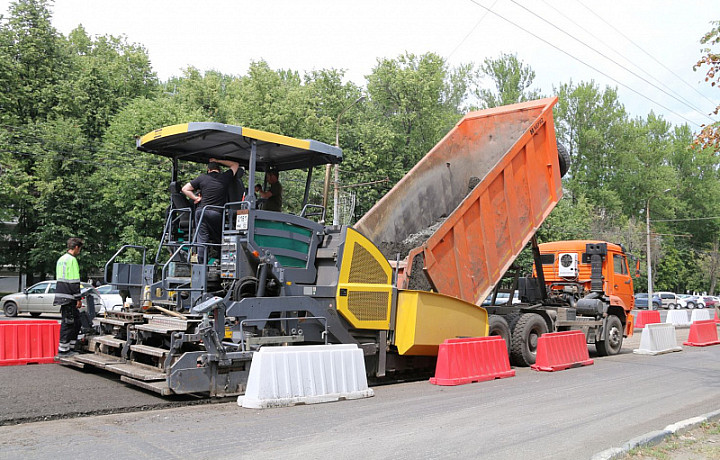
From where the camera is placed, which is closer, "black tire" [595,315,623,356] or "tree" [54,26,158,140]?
"black tire" [595,315,623,356]

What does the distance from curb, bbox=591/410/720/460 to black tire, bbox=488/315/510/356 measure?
14.1ft

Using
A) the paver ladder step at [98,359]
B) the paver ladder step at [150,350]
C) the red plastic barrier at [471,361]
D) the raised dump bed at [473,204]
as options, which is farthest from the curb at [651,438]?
the paver ladder step at [98,359]

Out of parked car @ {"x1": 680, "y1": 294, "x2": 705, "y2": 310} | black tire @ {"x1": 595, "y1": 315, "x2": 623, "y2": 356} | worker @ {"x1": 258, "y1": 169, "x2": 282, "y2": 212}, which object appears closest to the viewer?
worker @ {"x1": 258, "y1": 169, "x2": 282, "y2": 212}

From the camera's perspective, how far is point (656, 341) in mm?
14836

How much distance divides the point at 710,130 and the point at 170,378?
28.0 feet

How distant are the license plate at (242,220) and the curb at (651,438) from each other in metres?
4.65

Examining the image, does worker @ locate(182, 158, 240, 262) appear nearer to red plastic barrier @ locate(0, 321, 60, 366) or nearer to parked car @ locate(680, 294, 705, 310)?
red plastic barrier @ locate(0, 321, 60, 366)

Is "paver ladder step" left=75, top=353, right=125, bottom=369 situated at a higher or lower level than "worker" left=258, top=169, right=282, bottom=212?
lower

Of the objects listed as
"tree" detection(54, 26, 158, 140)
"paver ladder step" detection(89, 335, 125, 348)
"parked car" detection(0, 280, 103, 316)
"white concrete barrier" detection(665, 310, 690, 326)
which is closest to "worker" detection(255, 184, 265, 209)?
"paver ladder step" detection(89, 335, 125, 348)

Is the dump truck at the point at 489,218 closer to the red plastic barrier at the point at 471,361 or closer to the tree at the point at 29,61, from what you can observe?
the red plastic barrier at the point at 471,361

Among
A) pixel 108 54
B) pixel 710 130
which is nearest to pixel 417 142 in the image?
pixel 108 54

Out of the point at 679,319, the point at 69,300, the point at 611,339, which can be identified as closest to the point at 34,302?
the point at 69,300

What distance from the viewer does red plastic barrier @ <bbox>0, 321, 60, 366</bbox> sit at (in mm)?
9055

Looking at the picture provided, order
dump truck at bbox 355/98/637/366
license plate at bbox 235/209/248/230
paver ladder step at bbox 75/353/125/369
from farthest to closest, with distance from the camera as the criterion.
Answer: dump truck at bbox 355/98/637/366, paver ladder step at bbox 75/353/125/369, license plate at bbox 235/209/248/230
